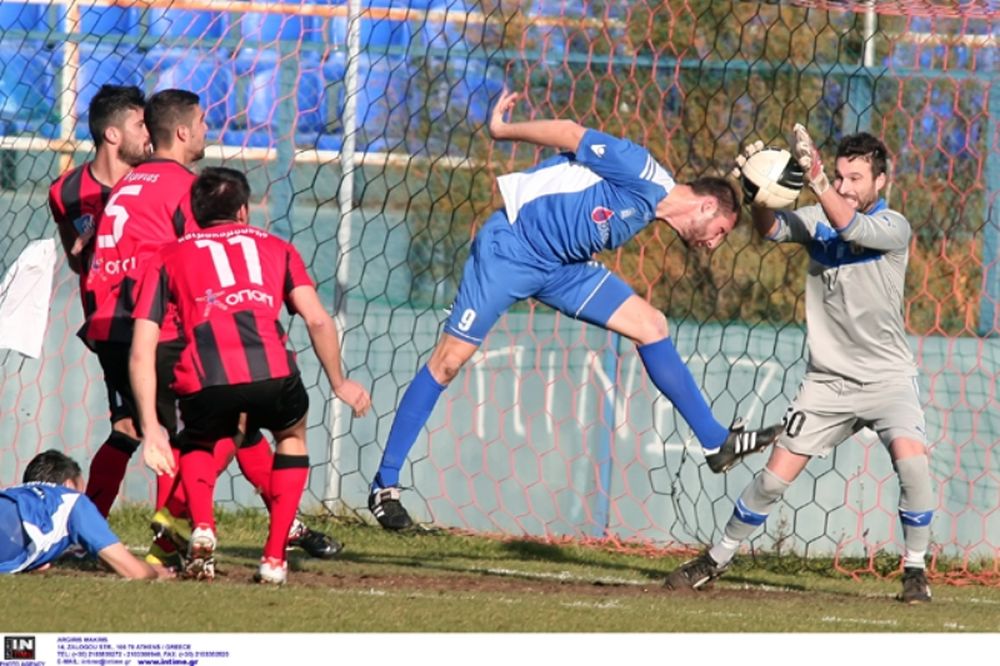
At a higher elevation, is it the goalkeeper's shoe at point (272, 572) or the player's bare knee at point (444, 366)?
the player's bare knee at point (444, 366)

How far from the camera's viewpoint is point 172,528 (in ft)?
25.1

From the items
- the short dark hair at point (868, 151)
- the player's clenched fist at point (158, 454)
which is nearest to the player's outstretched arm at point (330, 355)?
the player's clenched fist at point (158, 454)

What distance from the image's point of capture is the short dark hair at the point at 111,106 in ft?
26.7

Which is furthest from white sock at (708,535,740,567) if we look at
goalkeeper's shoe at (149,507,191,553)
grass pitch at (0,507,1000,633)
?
goalkeeper's shoe at (149,507,191,553)

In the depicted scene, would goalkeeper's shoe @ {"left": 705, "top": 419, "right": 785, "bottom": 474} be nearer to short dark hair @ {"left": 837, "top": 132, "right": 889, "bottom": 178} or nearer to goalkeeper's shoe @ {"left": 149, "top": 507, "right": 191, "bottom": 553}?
short dark hair @ {"left": 837, "top": 132, "right": 889, "bottom": 178}

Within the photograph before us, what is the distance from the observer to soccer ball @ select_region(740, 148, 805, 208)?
7645mm

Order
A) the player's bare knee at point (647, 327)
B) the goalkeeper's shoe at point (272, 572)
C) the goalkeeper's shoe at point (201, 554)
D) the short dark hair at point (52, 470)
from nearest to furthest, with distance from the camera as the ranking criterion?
the goalkeeper's shoe at point (201, 554) < the goalkeeper's shoe at point (272, 572) < the short dark hair at point (52, 470) < the player's bare knee at point (647, 327)

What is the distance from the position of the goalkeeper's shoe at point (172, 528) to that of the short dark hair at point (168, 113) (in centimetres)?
154

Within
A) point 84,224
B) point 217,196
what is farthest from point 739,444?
point 84,224

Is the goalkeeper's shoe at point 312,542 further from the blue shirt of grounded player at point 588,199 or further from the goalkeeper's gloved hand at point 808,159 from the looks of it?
the goalkeeper's gloved hand at point 808,159

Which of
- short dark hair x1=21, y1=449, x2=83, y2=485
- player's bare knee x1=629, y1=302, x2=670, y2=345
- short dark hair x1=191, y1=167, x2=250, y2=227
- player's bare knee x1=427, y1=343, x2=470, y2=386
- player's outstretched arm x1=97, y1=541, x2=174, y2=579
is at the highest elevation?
short dark hair x1=191, y1=167, x2=250, y2=227

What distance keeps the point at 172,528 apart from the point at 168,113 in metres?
1.71

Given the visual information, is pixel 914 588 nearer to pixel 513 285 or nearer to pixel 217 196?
pixel 513 285
